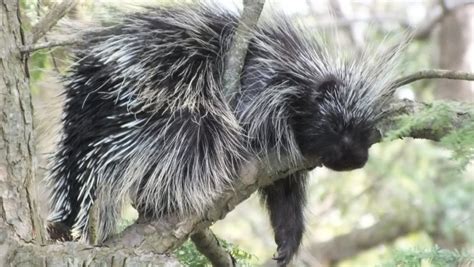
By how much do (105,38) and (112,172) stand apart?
1.34 feet

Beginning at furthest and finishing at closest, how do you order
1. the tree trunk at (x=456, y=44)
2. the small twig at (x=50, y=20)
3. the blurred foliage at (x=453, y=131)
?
the tree trunk at (x=456, y=44)
the small twig at (x=50, y=20)
the blurred foliage at (x=453, y=131)

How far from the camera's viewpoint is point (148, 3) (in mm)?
2541

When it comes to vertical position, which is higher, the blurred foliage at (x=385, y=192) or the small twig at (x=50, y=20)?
the small twig at (x=50, y=20)

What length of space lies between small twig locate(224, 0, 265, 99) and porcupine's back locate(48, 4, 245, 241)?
0.05 metres

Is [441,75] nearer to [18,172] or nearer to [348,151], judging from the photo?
[348,151]

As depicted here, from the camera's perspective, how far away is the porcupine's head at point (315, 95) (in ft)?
7.70

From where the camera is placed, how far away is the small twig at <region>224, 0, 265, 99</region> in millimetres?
2135

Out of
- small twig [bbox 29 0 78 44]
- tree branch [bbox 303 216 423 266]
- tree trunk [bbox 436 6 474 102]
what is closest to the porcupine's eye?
small twig [bbox 29 0 78 44]

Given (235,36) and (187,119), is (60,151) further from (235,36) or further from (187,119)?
(235,36)

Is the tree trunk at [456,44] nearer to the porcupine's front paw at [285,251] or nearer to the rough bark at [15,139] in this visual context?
the porcupine's front paw at [285,251]

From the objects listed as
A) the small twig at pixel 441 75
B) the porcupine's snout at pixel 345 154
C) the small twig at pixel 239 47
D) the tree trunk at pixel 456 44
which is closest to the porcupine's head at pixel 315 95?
the porcupine's snout at pixel 345 154

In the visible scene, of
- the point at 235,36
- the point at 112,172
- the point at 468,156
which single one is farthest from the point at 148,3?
the point at 468,156

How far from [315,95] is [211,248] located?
0.58 meters

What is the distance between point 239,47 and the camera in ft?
7.26
